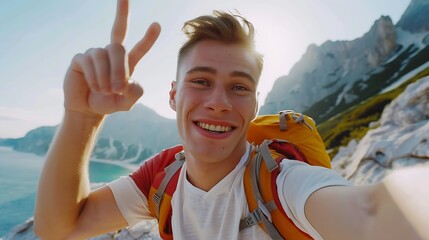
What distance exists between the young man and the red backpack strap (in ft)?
0.18

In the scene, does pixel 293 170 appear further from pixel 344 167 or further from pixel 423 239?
pixel 344 167

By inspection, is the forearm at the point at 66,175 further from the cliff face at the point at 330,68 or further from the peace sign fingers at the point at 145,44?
the cliff face at the point at 330,68

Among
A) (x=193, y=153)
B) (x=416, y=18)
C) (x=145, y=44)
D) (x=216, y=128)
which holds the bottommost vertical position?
(x=193, y=153)

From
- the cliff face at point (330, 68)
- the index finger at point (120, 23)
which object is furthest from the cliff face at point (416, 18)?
the index finger at point (120, 23)

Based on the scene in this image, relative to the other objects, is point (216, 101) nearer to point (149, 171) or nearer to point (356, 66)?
point (149, 171)

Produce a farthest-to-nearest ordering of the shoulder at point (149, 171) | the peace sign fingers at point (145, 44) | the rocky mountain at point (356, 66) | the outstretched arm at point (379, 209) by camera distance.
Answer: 1. the rocky mountain at point (356, 66)
2. the shoulder at point (149, 171)
3. the peace sign fingers at point (145, 44)
4. the outstretched arm at point (379, 209)

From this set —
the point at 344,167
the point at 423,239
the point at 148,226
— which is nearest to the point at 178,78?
the point at 423,239

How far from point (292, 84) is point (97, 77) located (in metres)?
100

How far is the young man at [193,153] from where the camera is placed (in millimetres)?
1584

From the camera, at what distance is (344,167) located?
1260 cm

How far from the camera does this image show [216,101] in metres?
2.22

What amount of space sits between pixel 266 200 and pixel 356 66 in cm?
8411

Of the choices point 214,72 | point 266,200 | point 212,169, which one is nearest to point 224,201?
point 212,169

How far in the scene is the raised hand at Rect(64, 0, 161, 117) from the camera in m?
1.47
